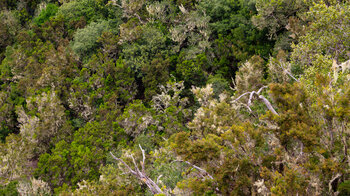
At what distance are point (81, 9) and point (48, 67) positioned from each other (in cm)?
1237

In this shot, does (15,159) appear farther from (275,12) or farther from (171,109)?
(275,12)

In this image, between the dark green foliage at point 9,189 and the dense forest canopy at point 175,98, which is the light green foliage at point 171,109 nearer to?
the dense forest canopy at point 175,98

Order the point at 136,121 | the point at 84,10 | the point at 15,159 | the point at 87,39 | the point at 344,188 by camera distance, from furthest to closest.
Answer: the point at 84,10 < the point at 87,39 < the point at 136,121 < the point at 15,159 < the point at 344,188

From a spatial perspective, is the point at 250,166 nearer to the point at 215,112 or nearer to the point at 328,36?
the point at 215,112

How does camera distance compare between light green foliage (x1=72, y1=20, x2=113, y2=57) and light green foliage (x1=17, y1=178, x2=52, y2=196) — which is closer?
light green foliage (x1=17, y1=178, x2=52, y2=196)

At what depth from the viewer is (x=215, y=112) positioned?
13.4 m

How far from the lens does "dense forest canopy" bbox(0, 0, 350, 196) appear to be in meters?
9.38

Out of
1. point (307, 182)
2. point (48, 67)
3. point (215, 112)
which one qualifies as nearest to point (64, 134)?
point (48, 67)

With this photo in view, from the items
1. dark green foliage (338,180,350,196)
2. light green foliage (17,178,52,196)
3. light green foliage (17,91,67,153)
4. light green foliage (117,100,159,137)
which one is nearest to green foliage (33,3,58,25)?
light green foliage (17,91,67,153)

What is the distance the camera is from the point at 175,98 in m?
26.8

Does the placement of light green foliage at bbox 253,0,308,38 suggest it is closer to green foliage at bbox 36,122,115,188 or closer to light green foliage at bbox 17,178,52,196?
green foliage at bbox 36,122,115,188

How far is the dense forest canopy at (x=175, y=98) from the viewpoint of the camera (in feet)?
30.8

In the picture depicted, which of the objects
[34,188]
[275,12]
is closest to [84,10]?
[275,12]

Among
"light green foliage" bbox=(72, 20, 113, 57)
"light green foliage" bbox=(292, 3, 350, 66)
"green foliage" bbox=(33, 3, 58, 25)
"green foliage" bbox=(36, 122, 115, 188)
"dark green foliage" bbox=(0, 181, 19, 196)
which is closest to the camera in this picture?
"light green foliage" bbox=(292, 3, 350, 66)
